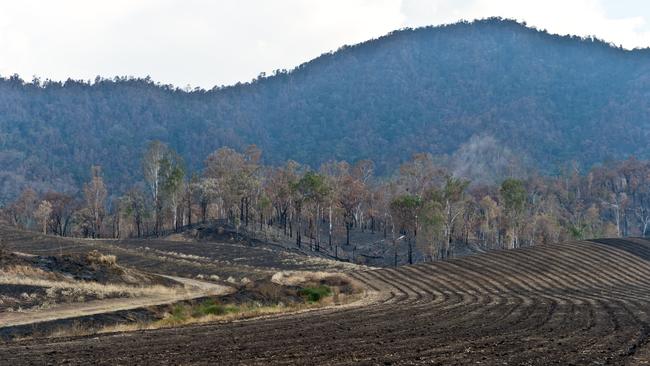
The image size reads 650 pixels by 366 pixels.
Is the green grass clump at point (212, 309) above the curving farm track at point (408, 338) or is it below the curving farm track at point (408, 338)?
below

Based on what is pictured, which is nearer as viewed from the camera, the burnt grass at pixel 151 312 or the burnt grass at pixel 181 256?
the burnt grass at pixel 151 312

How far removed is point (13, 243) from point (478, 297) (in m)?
76.0

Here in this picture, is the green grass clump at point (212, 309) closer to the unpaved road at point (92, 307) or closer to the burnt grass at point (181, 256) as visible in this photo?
the unpaved road at point (92, 307)

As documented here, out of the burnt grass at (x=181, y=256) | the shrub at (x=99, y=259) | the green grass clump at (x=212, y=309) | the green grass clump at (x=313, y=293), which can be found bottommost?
the burnt grass at (x=181, y=256)

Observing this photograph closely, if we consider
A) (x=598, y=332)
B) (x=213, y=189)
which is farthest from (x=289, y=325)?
(x=213, y=189)

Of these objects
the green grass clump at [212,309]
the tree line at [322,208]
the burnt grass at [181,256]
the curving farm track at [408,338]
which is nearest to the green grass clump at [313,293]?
the curving farm track at [408,338]

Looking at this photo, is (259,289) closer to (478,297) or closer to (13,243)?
(478,297)

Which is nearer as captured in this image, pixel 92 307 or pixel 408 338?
pixel 408 338

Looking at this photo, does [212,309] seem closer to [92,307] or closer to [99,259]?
[92,307]

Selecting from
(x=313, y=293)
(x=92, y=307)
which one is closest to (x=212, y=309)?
(x=92, y=307)

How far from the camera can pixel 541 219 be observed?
140 meters

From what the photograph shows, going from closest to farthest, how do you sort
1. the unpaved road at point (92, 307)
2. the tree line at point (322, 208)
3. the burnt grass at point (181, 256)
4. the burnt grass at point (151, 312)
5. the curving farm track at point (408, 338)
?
the curving farm track at point (408, 338) < the burnt grass at point (151, 312) < the unpaved road at point (92, 307) < the burnt grass at point (181, 256) < the tree line at point (322, 208)

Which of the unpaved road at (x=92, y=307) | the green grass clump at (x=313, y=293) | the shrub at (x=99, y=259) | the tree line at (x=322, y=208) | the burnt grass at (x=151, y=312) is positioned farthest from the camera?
the tree line at (x=322, y=208)

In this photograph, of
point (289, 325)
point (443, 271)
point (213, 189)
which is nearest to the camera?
point (289, 325)
